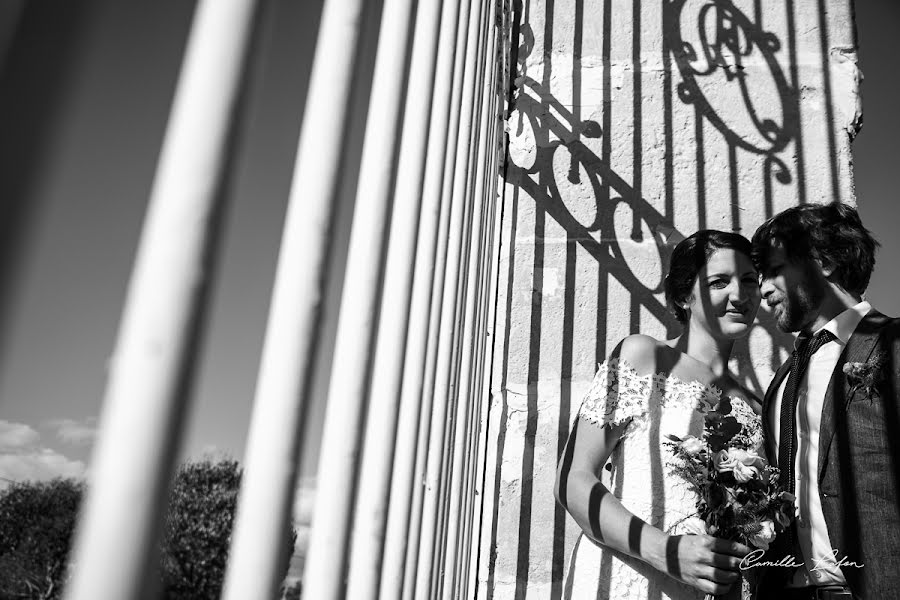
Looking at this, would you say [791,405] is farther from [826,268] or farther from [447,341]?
[447,341]

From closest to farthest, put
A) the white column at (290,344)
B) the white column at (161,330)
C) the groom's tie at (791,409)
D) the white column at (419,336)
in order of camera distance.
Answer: the white column at (161,330) → the white column at (290,344) → the white column at (419,336) → the groom's tie at (791,409)

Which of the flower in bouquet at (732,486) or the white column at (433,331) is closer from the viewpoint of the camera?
the white column at (433,331)

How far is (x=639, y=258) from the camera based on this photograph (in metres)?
2.79

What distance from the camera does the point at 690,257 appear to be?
248cm

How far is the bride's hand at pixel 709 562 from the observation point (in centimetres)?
175

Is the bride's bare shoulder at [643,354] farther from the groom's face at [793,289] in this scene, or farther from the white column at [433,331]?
the white column at [433,331]

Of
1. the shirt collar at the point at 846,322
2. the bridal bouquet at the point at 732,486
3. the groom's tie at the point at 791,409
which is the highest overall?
the shirt collar at the point at 846,322

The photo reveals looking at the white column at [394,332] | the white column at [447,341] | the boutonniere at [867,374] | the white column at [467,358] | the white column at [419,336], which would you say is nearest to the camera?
the white column at [394,332]

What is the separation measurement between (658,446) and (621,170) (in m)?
1.33

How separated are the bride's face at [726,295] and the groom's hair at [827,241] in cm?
11

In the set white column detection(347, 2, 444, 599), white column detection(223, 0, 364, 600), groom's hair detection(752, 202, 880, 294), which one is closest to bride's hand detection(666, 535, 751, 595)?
groom's hair detection(752, 202, 880, 294)

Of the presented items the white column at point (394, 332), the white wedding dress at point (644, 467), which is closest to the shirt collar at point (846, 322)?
the white wedding dress at point (644, 467)

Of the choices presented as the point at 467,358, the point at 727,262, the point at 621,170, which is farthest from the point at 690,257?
the point at 467,358

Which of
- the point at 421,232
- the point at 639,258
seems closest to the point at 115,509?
the point at 421,232
